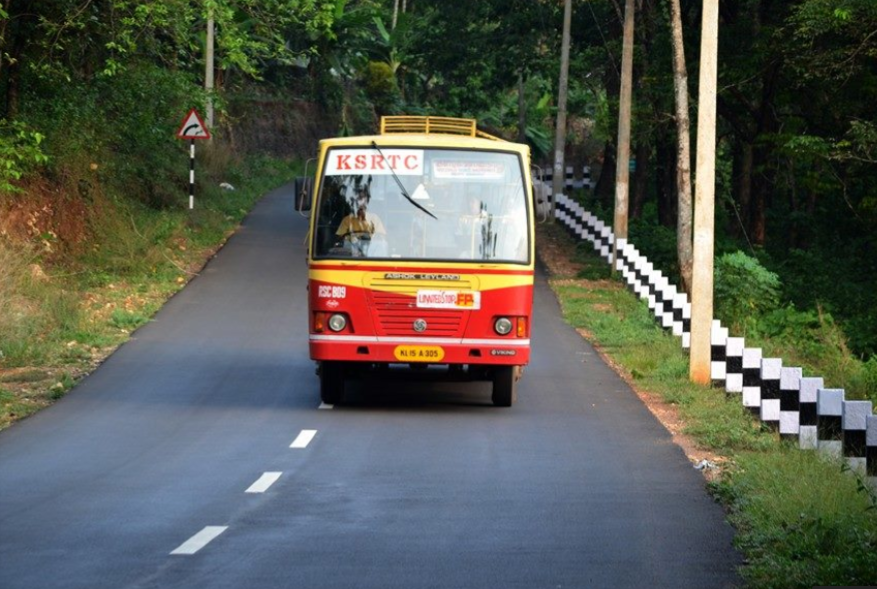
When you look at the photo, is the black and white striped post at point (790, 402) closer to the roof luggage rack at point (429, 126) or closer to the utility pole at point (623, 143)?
the roof luggage rack at point (429, 126)

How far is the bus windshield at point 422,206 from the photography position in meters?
16.2

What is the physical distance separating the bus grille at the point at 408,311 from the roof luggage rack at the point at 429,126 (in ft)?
7.64

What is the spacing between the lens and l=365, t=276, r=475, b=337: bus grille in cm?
1602

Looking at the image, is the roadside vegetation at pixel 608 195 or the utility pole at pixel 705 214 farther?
the utility pole at pixel 705 214

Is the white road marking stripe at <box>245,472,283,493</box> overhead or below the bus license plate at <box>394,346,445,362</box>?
below

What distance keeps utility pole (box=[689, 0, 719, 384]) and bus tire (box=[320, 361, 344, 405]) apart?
187 inches

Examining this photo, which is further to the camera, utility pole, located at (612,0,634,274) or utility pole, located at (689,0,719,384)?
utility pole, located at (612,0,634,274)

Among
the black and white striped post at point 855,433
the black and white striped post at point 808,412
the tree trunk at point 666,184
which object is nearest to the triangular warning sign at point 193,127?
the tree trunk at point 666,184

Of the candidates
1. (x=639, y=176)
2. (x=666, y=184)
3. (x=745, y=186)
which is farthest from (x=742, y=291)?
(x=666, y=184)

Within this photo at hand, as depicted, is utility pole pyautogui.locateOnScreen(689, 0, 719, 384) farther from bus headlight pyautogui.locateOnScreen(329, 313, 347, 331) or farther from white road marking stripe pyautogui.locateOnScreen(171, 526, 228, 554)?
white road marking stripe pyautogui.locateOnScreen(171, 526, 228, 554)

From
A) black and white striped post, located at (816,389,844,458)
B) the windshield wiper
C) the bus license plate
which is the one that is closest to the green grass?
the bus license plate

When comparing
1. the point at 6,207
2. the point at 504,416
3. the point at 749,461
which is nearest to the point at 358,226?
the point at 504,416

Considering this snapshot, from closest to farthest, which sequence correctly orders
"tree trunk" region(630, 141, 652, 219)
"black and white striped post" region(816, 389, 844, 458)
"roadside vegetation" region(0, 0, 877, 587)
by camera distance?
"black and white striped post" region(816, 389, 844, 458) → "roadside vegetation" region(0, 0, 877, 587) → "tree trunk" region(630, 141, 652, 219)

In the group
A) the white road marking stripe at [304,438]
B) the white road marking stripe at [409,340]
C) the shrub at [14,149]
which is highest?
the shrub at [14,149]
